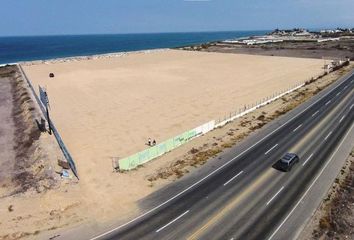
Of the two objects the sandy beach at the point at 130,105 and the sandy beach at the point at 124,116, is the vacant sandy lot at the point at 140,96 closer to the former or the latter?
the sandy beach at the point at 130,105

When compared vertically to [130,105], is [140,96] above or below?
above

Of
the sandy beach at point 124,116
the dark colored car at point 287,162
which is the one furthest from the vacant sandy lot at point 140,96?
the dark colored car at point 287,162

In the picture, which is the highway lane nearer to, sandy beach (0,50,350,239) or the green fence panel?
sandy beach (0,50,350,239)

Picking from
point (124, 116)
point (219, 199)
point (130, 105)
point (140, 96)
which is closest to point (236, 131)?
point (124, 116)

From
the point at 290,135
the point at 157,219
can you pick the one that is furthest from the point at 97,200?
the point at 290,135

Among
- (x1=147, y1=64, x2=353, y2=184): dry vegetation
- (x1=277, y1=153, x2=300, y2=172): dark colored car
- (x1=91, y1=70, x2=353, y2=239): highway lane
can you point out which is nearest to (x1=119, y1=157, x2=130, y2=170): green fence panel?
(x1=147, y1=64, x2=353, y2=184): dry vegetation

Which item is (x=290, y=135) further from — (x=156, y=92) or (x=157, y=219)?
(x=156, y=92)

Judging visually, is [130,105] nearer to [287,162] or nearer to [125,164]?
[125,164]
